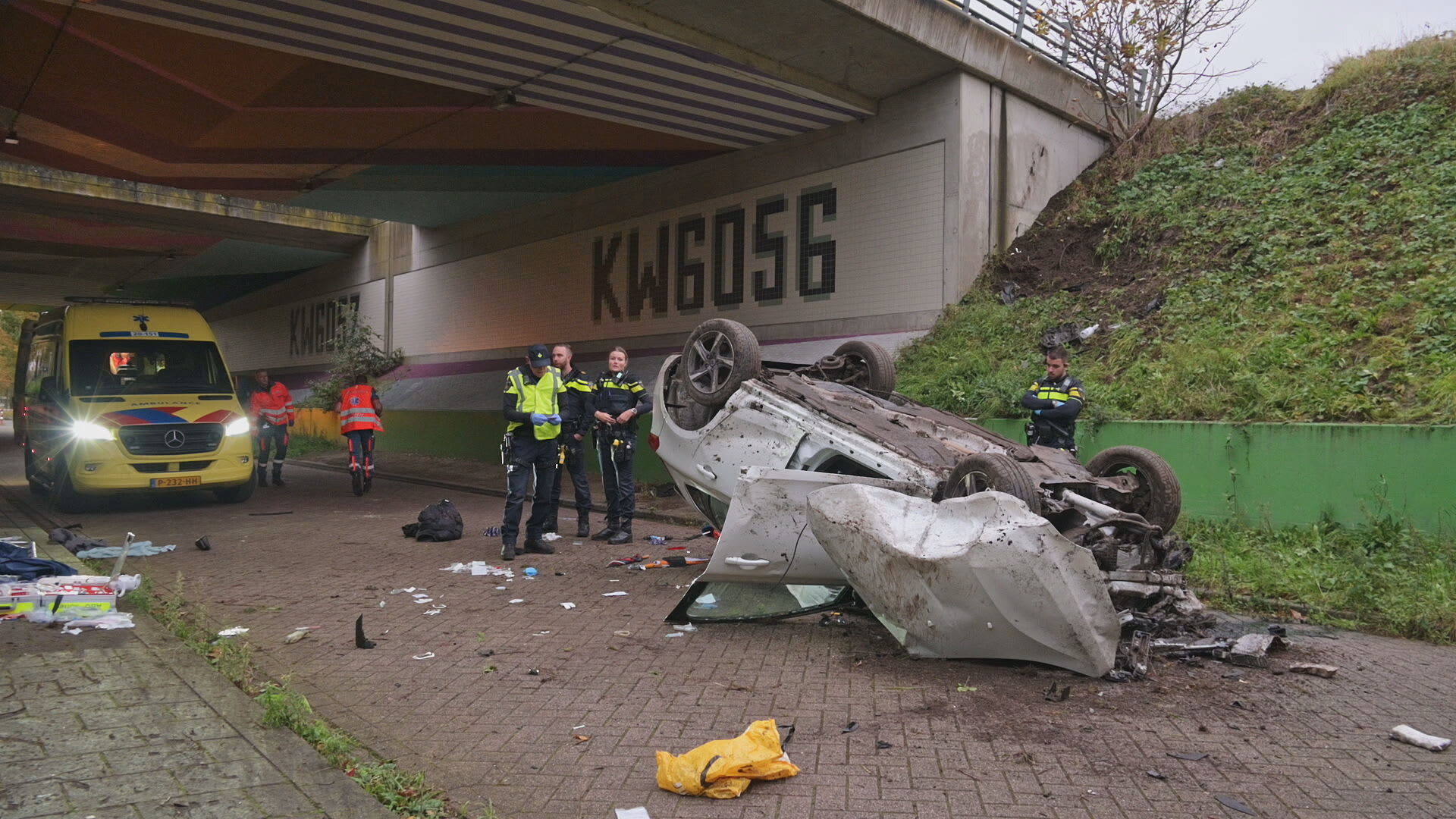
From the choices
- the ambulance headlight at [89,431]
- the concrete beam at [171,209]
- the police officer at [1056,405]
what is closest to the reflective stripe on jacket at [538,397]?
the police officer at [1056,405]

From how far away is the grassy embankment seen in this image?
6812 mm

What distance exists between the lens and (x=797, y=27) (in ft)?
36.2

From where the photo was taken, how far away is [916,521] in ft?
15.4

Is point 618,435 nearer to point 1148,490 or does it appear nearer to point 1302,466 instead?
point 1148,490

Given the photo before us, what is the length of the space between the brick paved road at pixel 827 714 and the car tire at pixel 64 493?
4998 mm

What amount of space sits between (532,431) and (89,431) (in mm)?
5496

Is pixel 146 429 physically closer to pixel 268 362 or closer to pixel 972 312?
pixel 972 312

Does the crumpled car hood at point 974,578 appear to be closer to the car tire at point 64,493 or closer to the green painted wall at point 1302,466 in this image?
the green painted wall at point 1302,466

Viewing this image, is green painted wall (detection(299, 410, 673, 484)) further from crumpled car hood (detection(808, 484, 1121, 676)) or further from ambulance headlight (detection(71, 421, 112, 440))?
crumpled car hood (detection(808, 484, 1121, 676))

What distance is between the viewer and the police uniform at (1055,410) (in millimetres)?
7824

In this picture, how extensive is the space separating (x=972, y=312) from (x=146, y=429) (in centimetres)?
980

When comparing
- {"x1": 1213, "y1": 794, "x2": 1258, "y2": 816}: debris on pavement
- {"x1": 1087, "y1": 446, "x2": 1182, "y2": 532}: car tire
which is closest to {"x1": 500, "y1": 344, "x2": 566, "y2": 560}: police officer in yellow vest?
{"x1": 1087, "y1": 446, "x2": 1182, "y2": 532}: car tire

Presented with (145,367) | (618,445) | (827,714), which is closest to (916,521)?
(827,714)

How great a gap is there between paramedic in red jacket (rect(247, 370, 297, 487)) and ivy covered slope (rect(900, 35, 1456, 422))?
9647 mm
